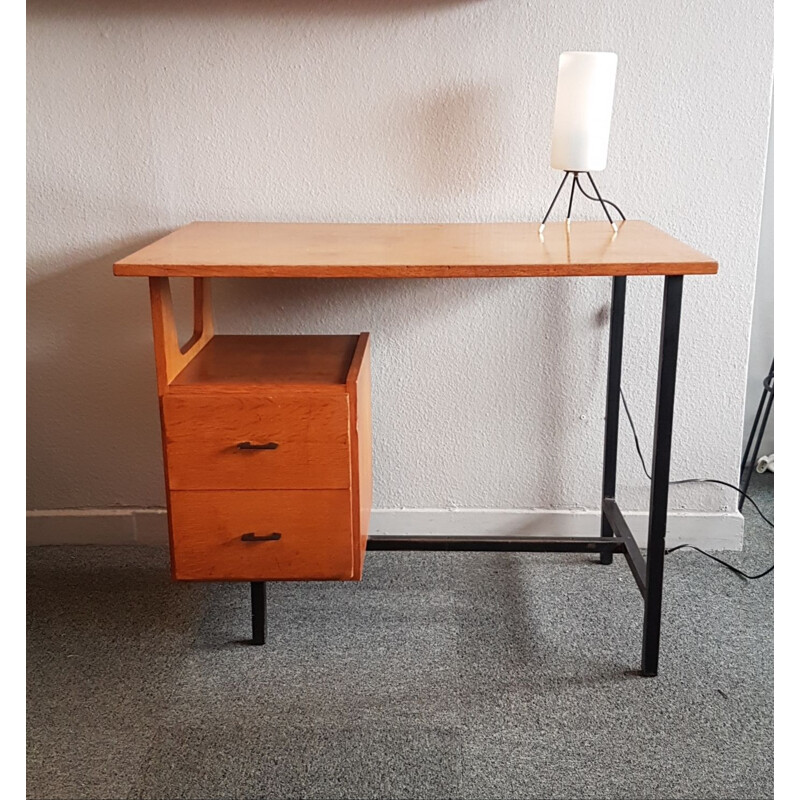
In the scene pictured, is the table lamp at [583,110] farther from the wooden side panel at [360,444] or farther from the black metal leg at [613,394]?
the wooden side panel at [360,444]

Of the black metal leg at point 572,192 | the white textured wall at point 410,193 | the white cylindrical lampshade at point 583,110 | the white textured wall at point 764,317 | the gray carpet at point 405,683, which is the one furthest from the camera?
the white textured wall at point 764,317

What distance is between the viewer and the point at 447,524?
90.3 inches

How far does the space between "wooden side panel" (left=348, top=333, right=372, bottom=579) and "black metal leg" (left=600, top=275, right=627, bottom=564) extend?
57 centimetres

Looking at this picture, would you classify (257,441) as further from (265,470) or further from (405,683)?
(405,683)

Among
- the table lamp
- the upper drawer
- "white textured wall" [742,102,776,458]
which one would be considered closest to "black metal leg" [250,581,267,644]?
the upper drawer

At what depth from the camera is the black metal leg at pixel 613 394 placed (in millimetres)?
2031

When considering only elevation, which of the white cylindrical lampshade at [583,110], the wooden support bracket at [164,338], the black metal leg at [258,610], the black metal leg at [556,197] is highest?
the white cylindrical lampshade at [583,110]

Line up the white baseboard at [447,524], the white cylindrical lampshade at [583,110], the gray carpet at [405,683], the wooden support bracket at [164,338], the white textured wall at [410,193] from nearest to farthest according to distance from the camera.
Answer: the gray carpet at [405,683], the wooden support bracket at [164,338], the white cylindrical lampshade at [583,110], the white textured wall at [410,193], the white baseboard at [447,524]

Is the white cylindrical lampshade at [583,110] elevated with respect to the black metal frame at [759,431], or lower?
elevated

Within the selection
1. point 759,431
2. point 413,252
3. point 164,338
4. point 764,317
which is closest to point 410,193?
point 413,252

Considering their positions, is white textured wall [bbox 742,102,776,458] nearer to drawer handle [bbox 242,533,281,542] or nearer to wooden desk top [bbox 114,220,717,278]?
wooden desk top [bbox 114,220,717,278]

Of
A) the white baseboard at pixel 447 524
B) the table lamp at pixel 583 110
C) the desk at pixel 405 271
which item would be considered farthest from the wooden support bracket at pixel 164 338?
the table lamp at pixel 583 110

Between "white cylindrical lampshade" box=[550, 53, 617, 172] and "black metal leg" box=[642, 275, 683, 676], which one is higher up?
"white cylindrical lampshade" box=[550, 53, 617, 172]

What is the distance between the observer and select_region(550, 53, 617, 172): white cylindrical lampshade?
1.75m
